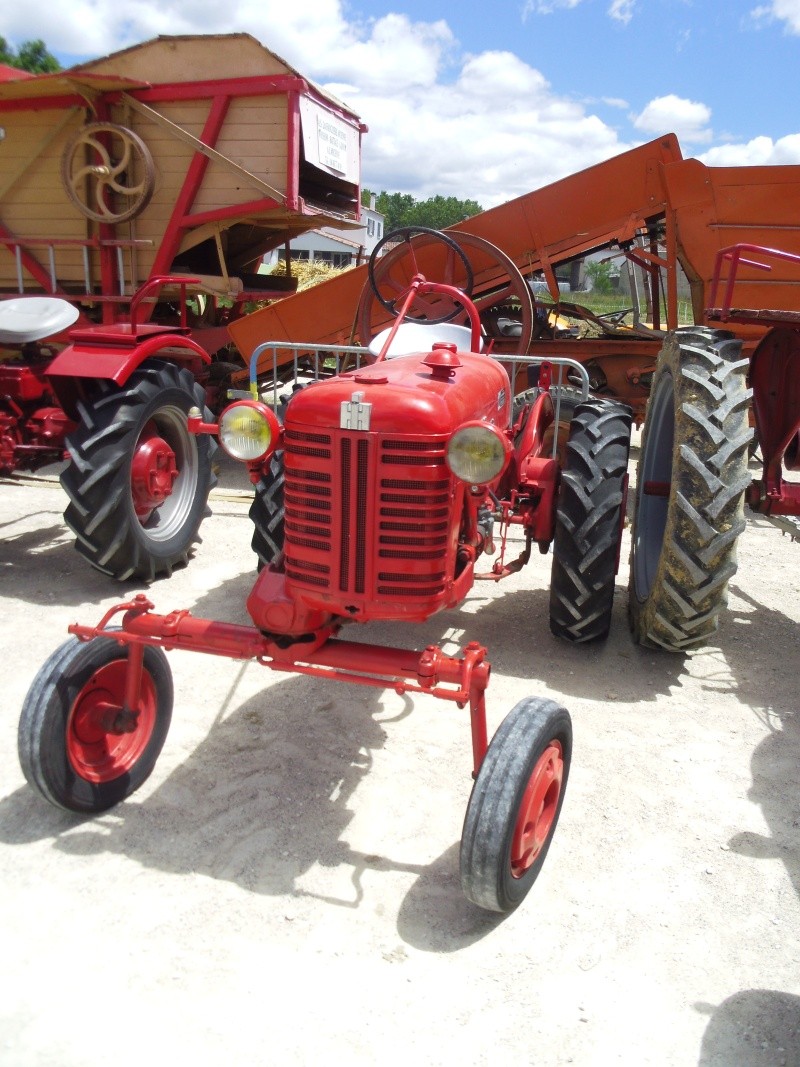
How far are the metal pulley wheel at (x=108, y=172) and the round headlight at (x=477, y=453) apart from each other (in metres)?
5.27

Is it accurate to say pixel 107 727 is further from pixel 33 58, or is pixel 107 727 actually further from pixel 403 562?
pixel 33 58

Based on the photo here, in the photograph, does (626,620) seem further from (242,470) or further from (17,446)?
(242,470)

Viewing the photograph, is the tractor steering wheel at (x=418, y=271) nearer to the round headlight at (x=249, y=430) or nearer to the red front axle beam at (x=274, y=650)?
the round headlight at (x=249, y=430)

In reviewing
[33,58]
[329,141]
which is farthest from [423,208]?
[329,141]

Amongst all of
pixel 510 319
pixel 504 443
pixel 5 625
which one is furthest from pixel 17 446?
pixel 510 319

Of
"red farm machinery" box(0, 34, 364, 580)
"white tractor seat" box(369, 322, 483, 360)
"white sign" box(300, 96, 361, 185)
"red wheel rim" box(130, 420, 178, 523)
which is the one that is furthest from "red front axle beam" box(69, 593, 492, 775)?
"white sign" box(300, 96, 361, 185)

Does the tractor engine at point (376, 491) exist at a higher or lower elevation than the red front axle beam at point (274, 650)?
higher

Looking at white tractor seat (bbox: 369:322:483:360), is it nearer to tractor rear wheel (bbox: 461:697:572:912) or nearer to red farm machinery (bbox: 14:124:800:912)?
red farm machinery (bbox: 14:124:800:912)

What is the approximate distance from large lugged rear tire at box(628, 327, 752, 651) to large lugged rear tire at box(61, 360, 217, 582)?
2617mm

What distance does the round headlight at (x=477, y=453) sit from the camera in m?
2.20

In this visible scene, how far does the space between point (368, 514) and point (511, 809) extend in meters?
0.85

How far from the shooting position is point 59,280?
6.90m

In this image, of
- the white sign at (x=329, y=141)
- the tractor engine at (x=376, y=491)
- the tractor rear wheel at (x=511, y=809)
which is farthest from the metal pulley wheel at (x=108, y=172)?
the tractor rear wheel at (x=511, y=809)

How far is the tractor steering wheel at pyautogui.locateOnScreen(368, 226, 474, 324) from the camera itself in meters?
3.88
